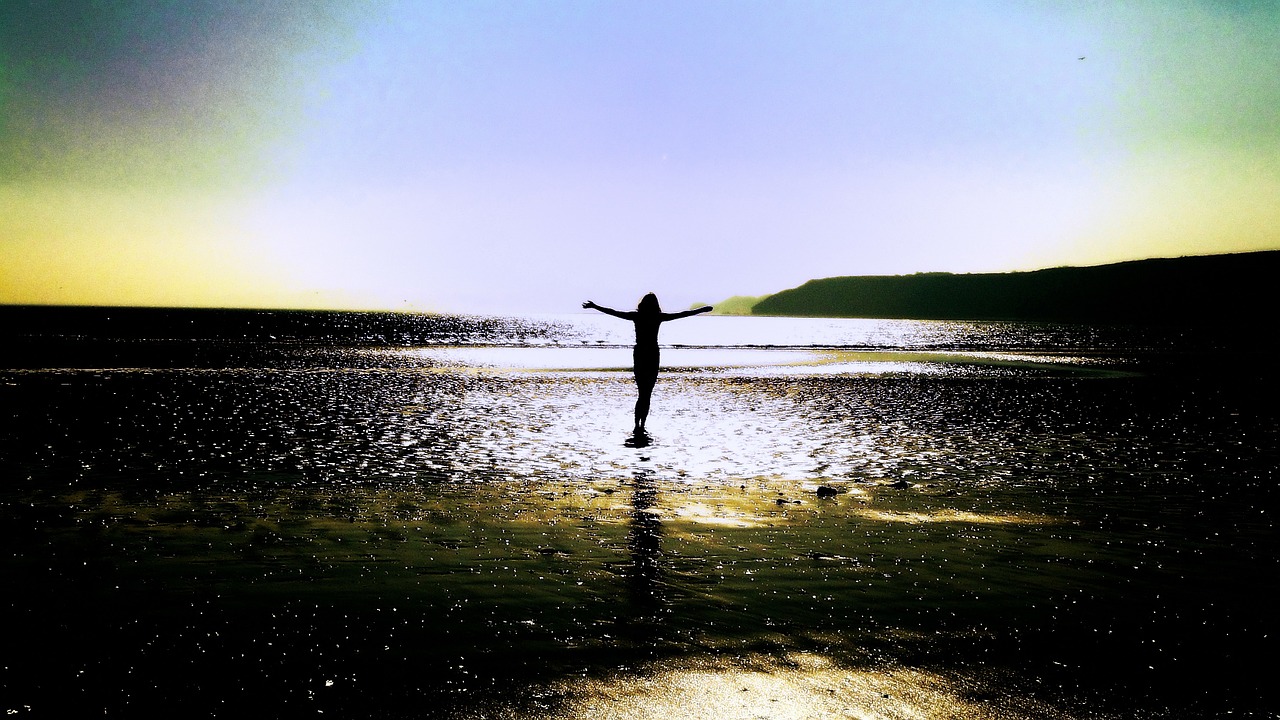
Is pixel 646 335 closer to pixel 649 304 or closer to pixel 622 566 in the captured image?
pixel 649 304

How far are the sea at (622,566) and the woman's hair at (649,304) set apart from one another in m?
2.76

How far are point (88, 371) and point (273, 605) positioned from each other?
1340 inches

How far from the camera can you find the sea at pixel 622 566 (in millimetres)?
4625

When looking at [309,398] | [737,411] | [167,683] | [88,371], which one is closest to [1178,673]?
[167,683]

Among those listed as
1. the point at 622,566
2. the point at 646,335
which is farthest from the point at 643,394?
the point at 622,566

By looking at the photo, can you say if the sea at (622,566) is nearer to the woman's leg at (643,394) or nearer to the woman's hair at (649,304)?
the woman's leg at (643,394)

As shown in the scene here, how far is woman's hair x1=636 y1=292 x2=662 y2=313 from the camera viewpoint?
621 inches

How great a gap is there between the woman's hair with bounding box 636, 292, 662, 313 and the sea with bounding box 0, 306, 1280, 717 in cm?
276

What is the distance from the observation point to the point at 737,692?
447 cm

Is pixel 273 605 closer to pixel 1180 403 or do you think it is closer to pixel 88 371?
pixel 1180 403

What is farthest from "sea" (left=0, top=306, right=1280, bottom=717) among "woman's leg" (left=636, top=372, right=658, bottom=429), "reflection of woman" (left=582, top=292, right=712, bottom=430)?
"reflection of woman" (left=582, top=292, right=712, bottom=430)

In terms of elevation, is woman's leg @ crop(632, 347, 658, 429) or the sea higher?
woman's leg @ crop(632, 347, 658, 429)

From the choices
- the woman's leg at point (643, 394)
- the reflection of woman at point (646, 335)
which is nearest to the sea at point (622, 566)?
the woman's leg at point (643, 394)

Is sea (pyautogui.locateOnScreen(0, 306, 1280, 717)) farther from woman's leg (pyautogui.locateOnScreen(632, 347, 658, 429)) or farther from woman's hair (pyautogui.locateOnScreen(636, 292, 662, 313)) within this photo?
woman's hair (pyautogui.locateOnScreen(636, 292, 662, 313))
